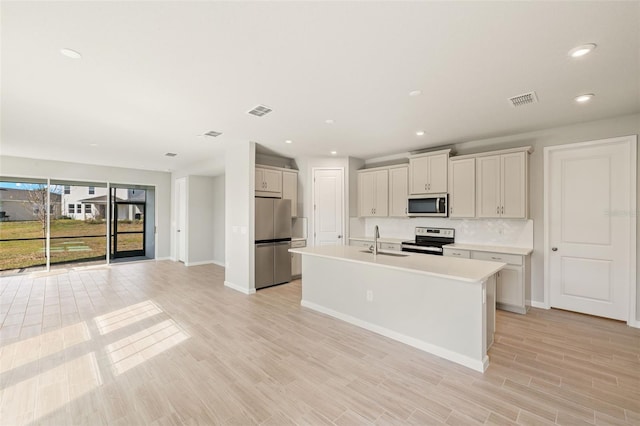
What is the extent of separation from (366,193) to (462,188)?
1887 mm

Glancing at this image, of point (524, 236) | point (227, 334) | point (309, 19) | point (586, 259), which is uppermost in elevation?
point (309, 19)

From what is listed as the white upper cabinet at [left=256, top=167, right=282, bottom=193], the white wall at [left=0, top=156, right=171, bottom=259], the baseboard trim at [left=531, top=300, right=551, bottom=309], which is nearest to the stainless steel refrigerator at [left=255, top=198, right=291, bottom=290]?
the white upper cabinet at [left=256, top=167, right=282, bottom=193]

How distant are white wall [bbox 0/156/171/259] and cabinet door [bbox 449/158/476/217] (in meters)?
7.86

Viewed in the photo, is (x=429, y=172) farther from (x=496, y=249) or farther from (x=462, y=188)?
(x=496, y=249)

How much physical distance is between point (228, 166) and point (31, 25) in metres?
3.55

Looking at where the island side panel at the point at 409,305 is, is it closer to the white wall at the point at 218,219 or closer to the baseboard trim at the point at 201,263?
the white wall at the point at 218,219

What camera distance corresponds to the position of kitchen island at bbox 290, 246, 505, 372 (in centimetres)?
252

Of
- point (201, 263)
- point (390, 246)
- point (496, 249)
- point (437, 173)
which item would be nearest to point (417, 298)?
point (496, 249)

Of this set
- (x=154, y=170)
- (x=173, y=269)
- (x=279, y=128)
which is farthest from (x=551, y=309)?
(x=154, y=170)

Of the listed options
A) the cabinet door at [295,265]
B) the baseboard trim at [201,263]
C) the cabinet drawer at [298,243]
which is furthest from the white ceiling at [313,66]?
the baseboard trim at [201,263]

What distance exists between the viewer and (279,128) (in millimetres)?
4070

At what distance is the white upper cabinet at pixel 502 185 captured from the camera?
4031 millimetres

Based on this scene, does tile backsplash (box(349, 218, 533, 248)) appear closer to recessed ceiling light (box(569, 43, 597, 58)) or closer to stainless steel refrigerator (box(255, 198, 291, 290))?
stainless steel refrigerator (box(255, 198, 291, 290))

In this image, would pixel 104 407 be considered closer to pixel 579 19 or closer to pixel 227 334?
pixel 227 334
